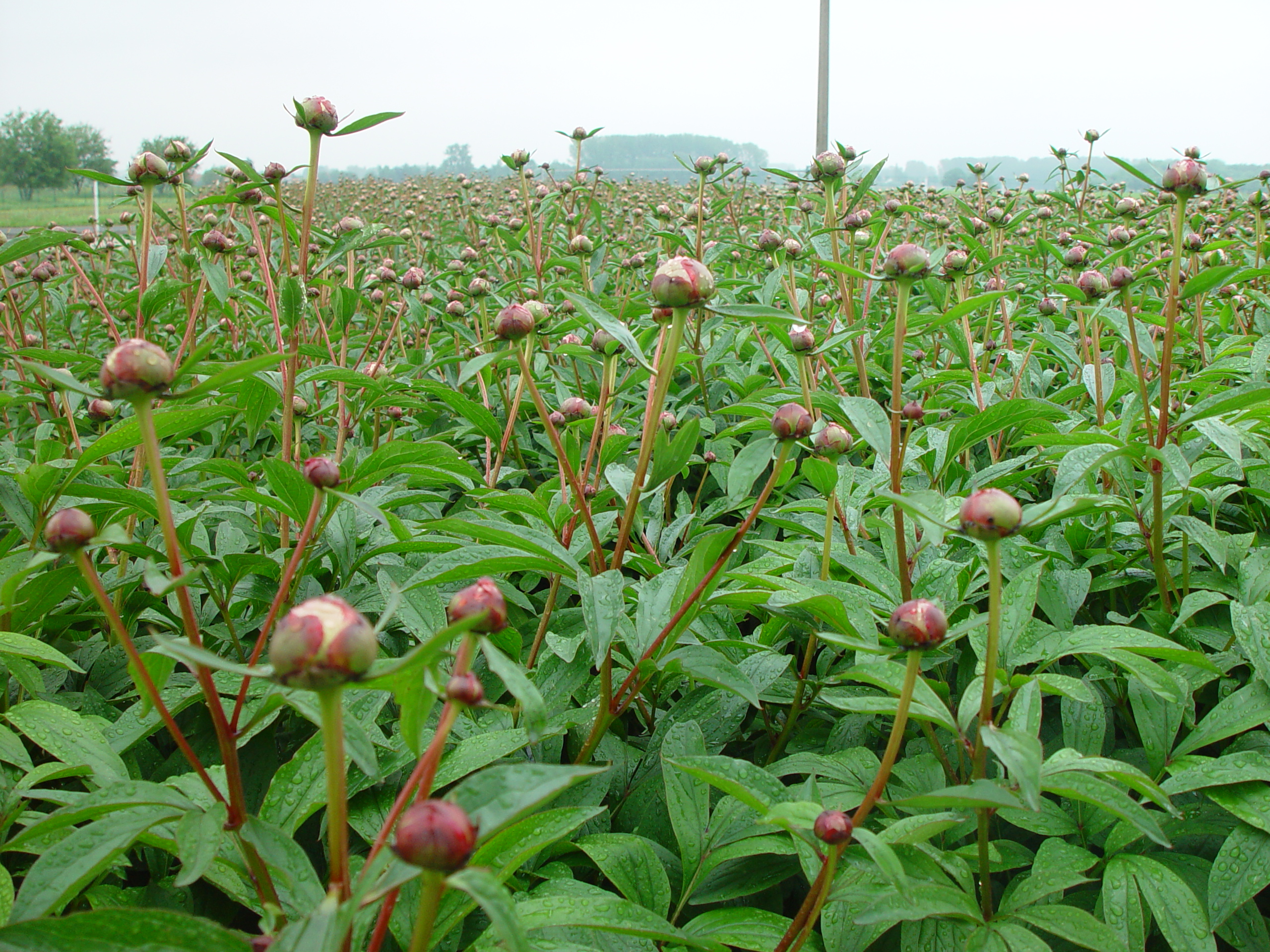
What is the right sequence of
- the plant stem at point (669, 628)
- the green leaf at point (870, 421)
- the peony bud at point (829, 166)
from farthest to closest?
the peony bud at point (829, 166), the green leaf at point (870, 421), the plant stem at point (669, 628)

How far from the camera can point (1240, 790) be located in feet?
2.57

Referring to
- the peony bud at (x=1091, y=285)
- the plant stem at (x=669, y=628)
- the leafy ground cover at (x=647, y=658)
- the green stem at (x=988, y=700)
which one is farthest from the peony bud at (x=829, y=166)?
the green stem at (x=988, y=700)

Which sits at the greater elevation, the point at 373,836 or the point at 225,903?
the point at 373,836

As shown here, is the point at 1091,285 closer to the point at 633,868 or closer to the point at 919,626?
the point at 919,626

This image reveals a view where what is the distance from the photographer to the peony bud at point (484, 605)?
1.66ft

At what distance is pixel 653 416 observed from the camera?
807mm

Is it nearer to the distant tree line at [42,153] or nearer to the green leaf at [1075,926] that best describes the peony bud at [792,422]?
the green leaf at [1075,926]

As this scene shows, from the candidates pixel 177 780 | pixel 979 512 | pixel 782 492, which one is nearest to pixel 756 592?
pixel 979 512

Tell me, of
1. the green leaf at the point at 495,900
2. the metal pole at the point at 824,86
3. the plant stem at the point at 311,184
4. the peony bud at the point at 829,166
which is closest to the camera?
the green leaf at the point at 495,900

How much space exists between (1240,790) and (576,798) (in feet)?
2.10

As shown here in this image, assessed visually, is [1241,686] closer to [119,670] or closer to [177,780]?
[177,780]

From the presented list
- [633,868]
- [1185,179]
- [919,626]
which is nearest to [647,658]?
[633,868]

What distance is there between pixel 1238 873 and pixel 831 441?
1.75 ft

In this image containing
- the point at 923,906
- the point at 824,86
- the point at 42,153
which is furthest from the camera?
the point at 42,153
